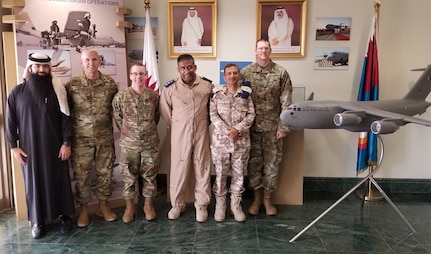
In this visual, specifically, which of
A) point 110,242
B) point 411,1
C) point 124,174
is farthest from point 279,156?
point 411,1

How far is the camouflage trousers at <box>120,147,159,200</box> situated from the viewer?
3.15 meters

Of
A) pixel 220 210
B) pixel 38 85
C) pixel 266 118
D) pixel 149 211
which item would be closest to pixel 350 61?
pixel 266 118

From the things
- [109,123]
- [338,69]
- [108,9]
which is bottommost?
[109,123]

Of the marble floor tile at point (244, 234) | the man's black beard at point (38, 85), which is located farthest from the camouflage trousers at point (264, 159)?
the man's black beard at point (38, 85)

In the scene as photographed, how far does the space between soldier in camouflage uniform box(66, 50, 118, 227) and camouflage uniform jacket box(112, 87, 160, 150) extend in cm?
12

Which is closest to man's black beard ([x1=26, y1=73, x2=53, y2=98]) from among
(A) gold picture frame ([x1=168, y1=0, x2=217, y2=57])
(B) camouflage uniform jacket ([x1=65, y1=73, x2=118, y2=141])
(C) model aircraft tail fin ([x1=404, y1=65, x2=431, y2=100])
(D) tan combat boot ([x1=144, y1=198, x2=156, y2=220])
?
(B) camouflage uniform jacket ([x1=65, y1=73, x2=118, y2=141])

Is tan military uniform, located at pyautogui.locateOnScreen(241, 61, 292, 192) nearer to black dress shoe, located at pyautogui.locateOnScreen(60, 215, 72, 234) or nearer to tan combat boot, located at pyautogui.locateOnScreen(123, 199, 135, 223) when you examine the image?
tan combat boot, located at pyautogui.locateOnScreen(123, 199, 135, 223)

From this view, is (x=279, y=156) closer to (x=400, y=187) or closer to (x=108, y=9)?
(x=400, y=187)

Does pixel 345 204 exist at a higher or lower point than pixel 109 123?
lower

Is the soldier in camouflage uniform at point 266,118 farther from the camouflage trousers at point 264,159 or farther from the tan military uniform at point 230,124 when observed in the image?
the tan military uniform at point 230,124

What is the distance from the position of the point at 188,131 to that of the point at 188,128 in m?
0.03

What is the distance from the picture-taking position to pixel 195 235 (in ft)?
9.88

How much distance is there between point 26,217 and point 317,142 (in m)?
3.05

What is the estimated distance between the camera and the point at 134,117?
311 centimetres
